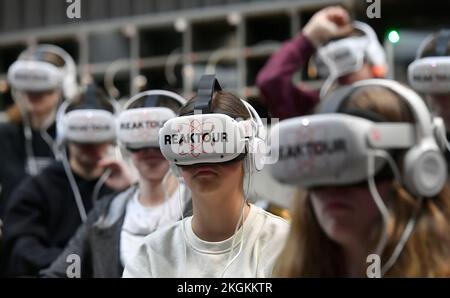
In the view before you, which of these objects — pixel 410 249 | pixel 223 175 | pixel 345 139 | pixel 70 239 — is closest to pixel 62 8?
pixel 70 239

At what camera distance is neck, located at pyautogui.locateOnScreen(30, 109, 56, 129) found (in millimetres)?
2297

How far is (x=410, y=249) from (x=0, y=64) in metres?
1.52

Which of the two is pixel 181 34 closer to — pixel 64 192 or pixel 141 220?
pixel 64 192

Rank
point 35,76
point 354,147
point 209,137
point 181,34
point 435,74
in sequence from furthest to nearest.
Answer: point 181,34, point 35,76, point 435,74, point 209,137, point 354,147

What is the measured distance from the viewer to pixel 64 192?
1930 mm

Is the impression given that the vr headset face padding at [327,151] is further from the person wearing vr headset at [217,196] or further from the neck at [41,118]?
the neck at [41,118]

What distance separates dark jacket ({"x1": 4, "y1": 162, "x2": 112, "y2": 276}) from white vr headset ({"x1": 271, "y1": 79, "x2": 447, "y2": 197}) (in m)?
0.61

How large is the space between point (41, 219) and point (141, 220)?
0.38 m

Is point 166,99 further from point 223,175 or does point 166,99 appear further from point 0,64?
point 0,64

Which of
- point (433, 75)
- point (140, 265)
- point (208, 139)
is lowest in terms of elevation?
point (140, 265)

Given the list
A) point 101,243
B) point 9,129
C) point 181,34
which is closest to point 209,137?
point 101,243

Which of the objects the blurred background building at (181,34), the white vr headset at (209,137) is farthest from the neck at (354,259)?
the blurred background building at (181,34)

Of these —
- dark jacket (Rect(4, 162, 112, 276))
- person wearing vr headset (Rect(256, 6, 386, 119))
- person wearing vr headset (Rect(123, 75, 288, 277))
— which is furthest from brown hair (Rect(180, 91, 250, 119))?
dark jacket (Rect(4, 162, 112, 276))

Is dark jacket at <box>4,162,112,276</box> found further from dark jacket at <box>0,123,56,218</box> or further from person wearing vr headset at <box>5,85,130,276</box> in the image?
dark jacket at <box>0,123,56,218</box>
